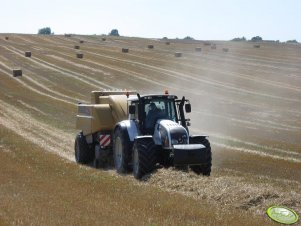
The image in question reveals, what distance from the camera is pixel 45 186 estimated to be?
1243 centimetres

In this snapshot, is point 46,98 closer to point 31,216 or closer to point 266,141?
point 266,141

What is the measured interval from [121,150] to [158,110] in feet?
5.19

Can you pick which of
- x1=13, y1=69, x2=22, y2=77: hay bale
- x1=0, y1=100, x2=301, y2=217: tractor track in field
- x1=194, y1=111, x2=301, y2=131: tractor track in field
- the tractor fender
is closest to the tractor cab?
the tractor fender

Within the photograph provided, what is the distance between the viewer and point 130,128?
50.6ft

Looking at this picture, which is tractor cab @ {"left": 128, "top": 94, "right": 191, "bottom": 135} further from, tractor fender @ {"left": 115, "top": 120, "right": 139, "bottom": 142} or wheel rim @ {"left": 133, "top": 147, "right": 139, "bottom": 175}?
wheel rim @ {"left": 133, "top": 147, "right": 139, "bottom": 175}

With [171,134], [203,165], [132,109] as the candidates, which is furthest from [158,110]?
[203,165]

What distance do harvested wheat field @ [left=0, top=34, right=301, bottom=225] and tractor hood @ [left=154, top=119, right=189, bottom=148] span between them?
2.65 feet

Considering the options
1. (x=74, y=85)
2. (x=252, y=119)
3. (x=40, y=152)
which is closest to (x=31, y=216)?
(x=40, y=152)

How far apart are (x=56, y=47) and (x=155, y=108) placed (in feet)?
182

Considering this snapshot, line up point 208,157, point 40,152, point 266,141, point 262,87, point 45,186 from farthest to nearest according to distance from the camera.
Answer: point 262,87, point 266,141, point 40,152, point 208,157, point 45,186

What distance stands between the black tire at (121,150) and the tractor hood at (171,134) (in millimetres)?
1073

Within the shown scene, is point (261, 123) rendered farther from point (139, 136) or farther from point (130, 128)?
point (139, 136)

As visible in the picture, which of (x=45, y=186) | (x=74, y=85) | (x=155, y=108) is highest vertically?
(x=155, y=108)

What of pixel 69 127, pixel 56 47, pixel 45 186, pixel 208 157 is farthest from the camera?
pixel 56 47
